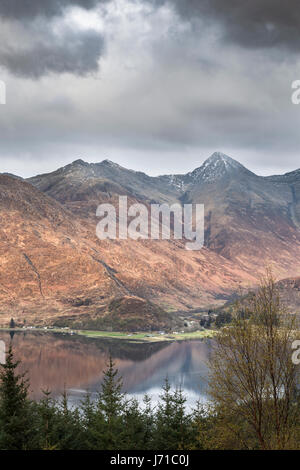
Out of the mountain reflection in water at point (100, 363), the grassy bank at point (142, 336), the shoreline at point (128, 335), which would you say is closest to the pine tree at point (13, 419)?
the mountain reflection in water at point (100, 363)

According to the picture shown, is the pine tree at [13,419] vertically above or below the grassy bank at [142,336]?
below

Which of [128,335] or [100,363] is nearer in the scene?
[100,363]

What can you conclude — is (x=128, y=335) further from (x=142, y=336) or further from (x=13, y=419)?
(x=13, y=419)

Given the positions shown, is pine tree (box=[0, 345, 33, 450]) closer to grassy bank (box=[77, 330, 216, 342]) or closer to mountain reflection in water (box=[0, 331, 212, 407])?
mountain reflection in water (box=[0, 331, 212, 407])

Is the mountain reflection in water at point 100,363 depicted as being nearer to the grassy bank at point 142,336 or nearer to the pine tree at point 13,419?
the grassy bank at point 142,336

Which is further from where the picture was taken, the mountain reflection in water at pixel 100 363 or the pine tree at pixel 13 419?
the mountain reflection in water at pixel 100 363

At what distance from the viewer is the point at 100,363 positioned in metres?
116

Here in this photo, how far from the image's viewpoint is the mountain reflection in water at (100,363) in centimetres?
9062

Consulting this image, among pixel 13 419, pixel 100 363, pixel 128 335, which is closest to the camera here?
pixel 13 419

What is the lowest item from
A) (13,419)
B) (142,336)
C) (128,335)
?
(13,419)

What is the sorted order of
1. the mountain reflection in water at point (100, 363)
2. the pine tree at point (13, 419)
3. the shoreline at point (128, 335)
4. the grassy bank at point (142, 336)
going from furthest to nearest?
the grassy bank at point (142, 336) → the shoreline at point (128, 335) → the mountain reflection in water at point (100, 363) → the pine tree at point (13, 419)

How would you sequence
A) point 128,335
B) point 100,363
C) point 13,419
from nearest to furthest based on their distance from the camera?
point 13,419 → point 100,363 → point 128,335

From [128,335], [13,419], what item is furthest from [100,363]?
[13,419]

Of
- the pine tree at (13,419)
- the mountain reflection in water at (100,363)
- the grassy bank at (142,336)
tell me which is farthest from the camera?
the grassy bank at (142,336)
